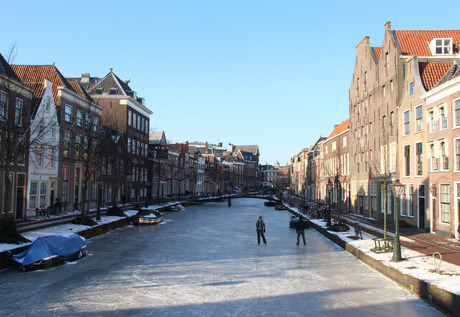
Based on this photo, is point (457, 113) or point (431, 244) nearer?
point (431, 244)

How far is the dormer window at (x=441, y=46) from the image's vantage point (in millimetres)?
33469

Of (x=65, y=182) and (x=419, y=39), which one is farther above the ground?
(x=419, y=39)

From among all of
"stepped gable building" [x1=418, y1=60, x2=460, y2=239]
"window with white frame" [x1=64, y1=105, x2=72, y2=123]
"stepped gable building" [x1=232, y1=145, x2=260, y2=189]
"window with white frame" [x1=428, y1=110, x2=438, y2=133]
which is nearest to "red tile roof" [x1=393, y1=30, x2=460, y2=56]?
"stepped gable building" [x1=418, y1=60, x2=460, y2=239]

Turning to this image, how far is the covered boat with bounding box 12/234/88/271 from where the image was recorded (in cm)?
1614

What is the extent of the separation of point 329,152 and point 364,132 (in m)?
20.7

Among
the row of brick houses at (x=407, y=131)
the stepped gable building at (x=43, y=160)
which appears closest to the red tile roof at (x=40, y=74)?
the stepped gable building at (x=43, y=160)

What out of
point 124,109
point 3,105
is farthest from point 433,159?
point 124,109

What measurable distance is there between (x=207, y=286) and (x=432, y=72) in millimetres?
25545

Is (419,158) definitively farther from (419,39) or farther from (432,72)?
(419,39)

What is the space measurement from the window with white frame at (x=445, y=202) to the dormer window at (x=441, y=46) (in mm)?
15680

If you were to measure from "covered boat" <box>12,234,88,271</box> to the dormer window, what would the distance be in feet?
109

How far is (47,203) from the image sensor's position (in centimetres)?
3412

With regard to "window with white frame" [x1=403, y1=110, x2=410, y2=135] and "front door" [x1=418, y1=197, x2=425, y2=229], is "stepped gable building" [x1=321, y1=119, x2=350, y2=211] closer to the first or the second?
"window with white frame" [x1=403, y1=110, x2=410, y2=135]

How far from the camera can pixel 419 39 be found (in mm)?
35281
